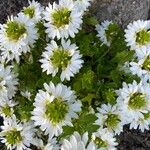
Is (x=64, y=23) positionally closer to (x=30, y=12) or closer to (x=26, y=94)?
(x=30, y=12)

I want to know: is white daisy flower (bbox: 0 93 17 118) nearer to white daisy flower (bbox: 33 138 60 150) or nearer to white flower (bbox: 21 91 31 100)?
white flower (bbox: 21 91 31 100)

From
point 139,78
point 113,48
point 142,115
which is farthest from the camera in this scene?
point 113,48

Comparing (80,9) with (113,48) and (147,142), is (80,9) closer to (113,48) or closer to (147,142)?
(113,48)

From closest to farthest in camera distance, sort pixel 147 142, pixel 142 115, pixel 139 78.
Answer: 1. pixel 142 115
2. pixel 139 78
3. pixel 147 142

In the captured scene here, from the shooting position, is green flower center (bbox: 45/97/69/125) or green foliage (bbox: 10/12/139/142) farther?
green foliage (bbox: 10/12/139/142)

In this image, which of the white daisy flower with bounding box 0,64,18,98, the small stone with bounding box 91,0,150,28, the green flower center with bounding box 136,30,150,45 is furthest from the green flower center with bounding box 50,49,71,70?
the small stone with bounding box 91,0,150,28

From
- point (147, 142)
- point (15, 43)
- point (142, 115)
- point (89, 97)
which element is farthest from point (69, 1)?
point (147, 142)
